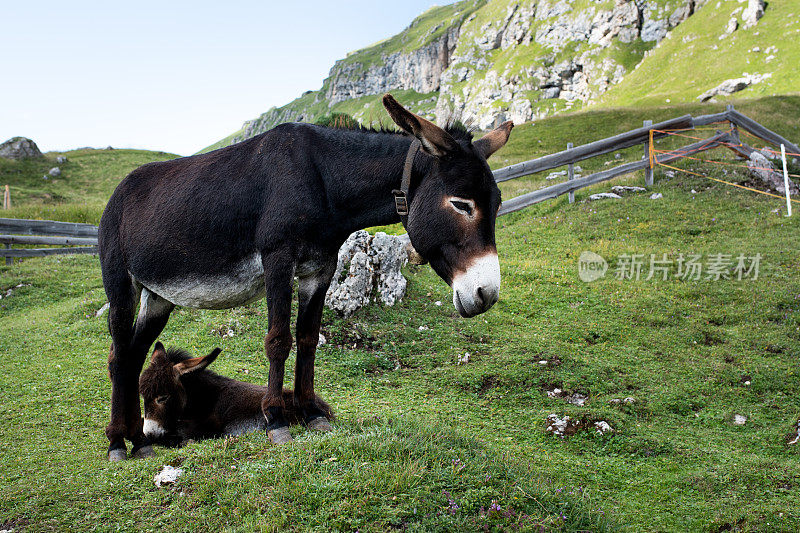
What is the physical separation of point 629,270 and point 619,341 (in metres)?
3.51

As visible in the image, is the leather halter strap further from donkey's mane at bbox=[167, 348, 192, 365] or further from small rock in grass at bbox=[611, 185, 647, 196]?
small rock in grass at bbox=[611, 185, 647, 196]

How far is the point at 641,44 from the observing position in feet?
364

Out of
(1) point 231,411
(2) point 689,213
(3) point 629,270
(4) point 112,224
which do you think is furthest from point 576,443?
(2) point 689,213

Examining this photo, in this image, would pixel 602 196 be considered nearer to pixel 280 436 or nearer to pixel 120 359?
pixel 280 436

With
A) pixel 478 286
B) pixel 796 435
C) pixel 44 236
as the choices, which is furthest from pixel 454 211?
pixel 44 236

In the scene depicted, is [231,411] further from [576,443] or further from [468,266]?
[576,443]

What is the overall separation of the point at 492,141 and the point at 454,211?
100cm

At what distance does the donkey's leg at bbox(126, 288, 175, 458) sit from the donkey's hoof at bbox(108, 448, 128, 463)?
4.9 inches

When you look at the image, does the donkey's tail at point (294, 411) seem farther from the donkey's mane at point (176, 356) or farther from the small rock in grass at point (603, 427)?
the small rock in grass at point (603, 427)

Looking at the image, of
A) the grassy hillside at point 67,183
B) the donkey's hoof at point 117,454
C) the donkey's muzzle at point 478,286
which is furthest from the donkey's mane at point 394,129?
the grassy hillside at point 67,183

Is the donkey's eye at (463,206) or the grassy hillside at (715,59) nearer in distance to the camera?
the donkey's eye at (463,206)

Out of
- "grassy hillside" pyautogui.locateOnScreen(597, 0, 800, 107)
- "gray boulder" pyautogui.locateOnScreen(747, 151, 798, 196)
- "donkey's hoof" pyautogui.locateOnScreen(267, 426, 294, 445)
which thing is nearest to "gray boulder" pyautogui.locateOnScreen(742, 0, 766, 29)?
"grassy hillside" pyautogui.locateOnScreen(597, 0, 800, 107)

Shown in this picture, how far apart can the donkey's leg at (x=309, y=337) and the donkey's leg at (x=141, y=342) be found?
1.64 m

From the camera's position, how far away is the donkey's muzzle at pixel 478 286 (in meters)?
3.64
